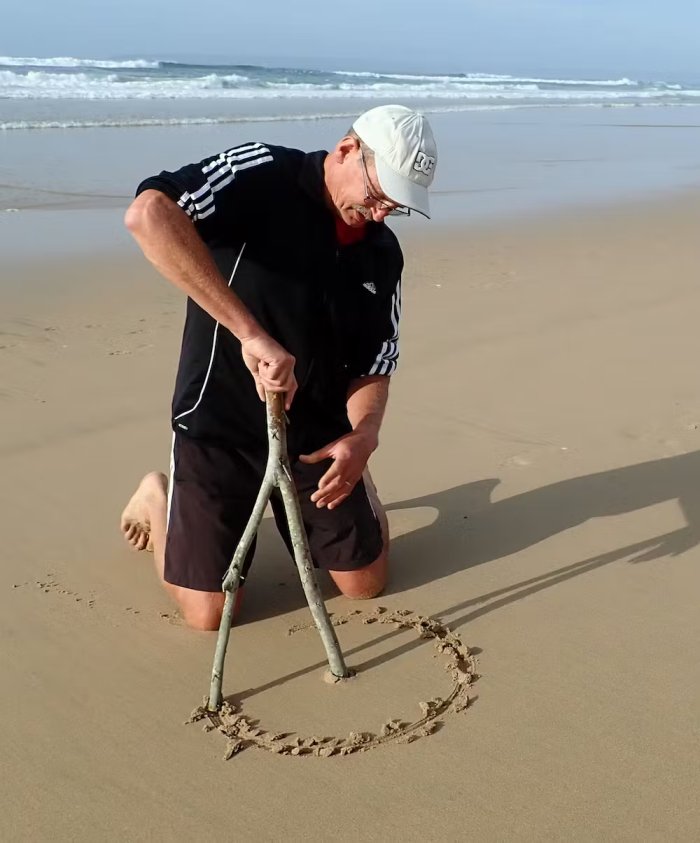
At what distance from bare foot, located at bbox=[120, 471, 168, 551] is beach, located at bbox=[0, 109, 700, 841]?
0.27ft

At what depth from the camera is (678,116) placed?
24.4 m

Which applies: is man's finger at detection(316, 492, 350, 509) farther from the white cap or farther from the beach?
the white cap

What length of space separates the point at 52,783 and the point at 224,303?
1.19 m

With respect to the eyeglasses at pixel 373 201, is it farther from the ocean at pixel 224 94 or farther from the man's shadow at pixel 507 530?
the ocean at pixel 224 94

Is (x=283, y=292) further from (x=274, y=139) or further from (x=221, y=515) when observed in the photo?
(x=274, y=139)

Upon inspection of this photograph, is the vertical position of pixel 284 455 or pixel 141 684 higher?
pixel 284 455

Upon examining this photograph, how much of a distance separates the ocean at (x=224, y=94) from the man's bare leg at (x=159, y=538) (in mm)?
12809

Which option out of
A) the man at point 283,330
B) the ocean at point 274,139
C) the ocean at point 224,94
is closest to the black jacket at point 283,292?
the man at point 283,330

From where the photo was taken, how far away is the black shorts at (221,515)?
3006 mm

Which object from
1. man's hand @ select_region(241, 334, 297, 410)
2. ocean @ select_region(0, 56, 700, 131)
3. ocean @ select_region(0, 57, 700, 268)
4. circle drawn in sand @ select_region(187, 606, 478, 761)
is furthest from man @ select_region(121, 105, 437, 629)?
ocean @ select_region(0, 56, 700, 131)

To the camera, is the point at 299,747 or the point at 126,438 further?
the point at 126,438

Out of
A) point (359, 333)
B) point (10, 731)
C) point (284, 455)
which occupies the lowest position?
point (10, 731)

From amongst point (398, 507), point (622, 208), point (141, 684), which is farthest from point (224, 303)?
point (622, 208)

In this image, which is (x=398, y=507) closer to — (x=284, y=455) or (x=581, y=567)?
(x=581, y=567)
